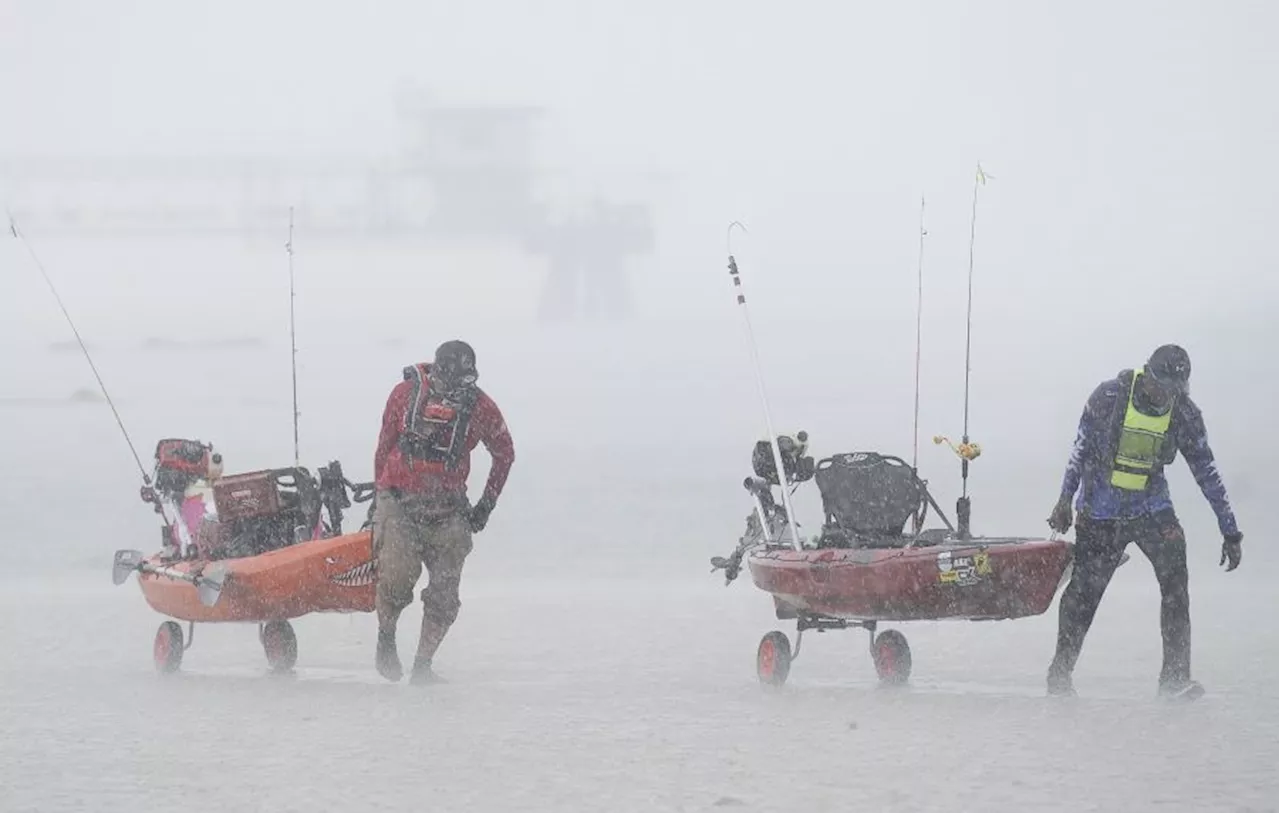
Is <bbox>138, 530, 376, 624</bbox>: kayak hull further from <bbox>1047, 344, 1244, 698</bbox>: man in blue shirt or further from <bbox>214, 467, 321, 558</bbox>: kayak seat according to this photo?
<bbox>1047, 344, 1244, 698</bbox>: man in blue shirt

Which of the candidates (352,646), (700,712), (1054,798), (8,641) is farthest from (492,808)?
(8,641)

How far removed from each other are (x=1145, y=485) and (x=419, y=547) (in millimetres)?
3542

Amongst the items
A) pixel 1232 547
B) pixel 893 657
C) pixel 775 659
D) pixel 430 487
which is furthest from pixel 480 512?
pixel 1232 547

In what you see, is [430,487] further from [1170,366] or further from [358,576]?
[1170,366]

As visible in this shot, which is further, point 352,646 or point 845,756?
point 352,646

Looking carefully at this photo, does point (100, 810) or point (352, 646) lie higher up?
point (100, 810)

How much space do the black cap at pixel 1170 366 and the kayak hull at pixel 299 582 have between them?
12.9 ft

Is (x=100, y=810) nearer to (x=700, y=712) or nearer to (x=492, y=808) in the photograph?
(x=492, y=808)

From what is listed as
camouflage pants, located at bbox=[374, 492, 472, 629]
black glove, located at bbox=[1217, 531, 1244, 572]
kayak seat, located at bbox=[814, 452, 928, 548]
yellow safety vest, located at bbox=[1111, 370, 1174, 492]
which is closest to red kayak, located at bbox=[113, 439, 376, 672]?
camouflage pants, located at bbox=[374, 492, 472, 629]

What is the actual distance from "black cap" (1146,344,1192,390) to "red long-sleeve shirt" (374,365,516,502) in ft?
10.1

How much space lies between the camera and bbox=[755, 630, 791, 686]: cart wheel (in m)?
10.5

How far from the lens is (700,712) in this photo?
30.3 ft

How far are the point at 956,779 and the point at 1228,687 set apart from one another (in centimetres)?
351

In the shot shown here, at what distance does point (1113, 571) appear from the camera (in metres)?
9.69
